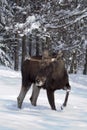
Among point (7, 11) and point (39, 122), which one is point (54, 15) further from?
point (7, 11)

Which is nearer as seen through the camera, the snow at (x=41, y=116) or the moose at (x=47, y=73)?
the snow at (x=41, y=116)

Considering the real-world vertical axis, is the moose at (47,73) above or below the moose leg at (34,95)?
above

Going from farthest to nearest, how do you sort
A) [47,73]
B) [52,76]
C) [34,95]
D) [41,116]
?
1. [34,95]
2. [52,76]
3. [47,73]
4. [41,116]

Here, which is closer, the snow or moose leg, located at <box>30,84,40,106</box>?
the snow

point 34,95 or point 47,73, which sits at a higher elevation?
point 47,73

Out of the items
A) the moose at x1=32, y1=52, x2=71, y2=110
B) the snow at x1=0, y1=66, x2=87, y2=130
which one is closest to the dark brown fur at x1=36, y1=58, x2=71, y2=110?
the moose at x1=32, y1=52, x2=71, y2=110

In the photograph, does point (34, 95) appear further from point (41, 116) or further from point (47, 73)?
point (41, 116)

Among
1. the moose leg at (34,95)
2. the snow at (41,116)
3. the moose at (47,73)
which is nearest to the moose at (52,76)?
the moose at (47,73)

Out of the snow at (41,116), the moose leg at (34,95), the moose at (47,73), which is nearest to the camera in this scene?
the snow at (41,116)

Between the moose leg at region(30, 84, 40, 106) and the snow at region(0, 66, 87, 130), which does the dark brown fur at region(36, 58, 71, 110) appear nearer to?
the snow at region(0, 66, 87, 130)

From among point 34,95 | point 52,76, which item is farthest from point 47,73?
point 34,95

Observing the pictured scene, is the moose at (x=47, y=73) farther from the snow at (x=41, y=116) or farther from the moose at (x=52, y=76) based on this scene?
the snow at (x=41, y=116)

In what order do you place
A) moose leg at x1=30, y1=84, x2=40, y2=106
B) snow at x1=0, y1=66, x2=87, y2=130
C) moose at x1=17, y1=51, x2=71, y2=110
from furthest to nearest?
moose leg at x1=30, y1=84, x2=40, y2=106 → moose at x1=17, y1=51, x2=71, y2=110 → snow at x1=0, y1=66, x2=87, y2=130

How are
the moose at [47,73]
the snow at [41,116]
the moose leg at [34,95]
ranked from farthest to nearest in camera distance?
the moose leg at [34,95] < the moose at [47,73] < the snow at [41,116]
